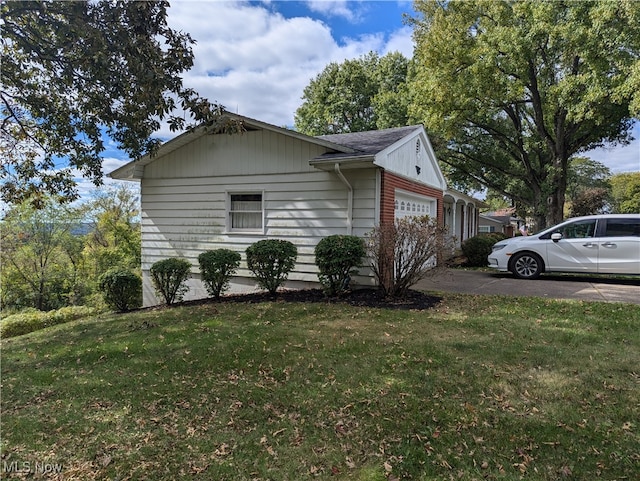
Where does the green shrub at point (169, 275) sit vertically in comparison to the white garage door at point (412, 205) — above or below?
below

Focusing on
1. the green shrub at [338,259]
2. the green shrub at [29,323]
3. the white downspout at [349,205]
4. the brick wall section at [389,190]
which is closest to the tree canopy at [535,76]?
the brick wall section at [389,190]

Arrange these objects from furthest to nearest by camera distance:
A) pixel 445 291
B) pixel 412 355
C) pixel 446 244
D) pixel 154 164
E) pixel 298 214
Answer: pixel 154 164
pixel 298 214
pixel 445 291
pixel 446 244
pixel 412 355

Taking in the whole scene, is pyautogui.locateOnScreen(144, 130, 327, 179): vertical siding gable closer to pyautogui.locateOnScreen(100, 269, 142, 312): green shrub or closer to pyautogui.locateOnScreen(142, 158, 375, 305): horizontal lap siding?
pyautogui.locateOnScreen(142, 158, 375, 305): horizontal lap siding

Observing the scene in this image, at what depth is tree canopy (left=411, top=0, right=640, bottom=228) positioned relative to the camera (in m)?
12.5

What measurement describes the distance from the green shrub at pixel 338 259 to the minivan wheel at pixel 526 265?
15.6 feet

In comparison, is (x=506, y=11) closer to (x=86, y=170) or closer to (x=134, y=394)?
(x=86, y=170)

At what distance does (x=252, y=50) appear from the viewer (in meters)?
8.38

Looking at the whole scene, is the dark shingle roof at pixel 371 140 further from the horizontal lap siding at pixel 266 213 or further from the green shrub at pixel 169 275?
the green shrub at pixel 169 275

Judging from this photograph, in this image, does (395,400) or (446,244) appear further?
(446,244)

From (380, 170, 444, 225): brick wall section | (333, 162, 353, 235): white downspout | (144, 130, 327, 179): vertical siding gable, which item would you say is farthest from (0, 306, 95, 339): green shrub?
(380, 170, 444, 225): brick wall section

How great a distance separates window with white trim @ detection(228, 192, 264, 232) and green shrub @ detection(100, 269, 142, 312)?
8.57 feet

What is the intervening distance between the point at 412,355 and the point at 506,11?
52.6 ft

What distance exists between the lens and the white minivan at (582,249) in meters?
8.75

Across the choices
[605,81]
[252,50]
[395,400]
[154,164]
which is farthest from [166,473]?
[605,81]
